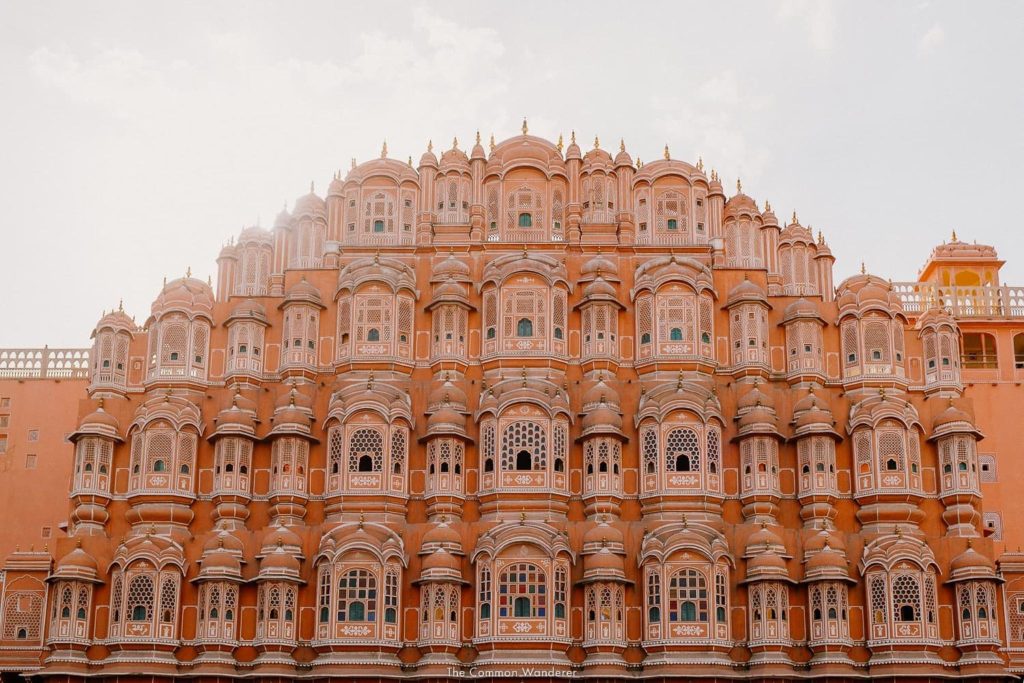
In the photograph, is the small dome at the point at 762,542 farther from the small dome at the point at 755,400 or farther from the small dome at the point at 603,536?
the small dome at the point at 755,400

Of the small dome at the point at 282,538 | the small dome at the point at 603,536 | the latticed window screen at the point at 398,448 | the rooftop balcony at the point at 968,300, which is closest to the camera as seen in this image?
the small dome at the point at 603,536

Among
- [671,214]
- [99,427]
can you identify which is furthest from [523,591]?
[671,214]

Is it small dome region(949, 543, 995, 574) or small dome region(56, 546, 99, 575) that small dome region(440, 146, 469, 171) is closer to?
small dome region(56, 546, 99, 575)

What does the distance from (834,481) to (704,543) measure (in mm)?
5177

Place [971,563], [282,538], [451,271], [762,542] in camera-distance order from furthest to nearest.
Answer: [451,271] → [282,538] → [762,542] → [971,563]

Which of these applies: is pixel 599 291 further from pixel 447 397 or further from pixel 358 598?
pixel 358 598

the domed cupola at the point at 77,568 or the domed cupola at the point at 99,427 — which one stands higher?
the domed cupola at the point at 99,427

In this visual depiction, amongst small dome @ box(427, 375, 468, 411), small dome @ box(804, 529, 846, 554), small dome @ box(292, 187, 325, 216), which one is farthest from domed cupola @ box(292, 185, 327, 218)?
small dome @ box(804, 529, 846, 554)

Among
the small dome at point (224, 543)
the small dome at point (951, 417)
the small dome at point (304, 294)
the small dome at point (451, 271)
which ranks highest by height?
the small dome at point (451, 271)

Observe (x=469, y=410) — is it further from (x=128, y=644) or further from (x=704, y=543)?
(x=128, y=644)

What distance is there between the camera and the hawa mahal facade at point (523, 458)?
4272 cm

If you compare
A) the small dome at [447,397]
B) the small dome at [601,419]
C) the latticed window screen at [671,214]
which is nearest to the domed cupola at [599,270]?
the latticed window screen at [671,214]

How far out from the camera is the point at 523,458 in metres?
45.1

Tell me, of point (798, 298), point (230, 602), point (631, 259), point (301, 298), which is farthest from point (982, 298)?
point (230, 602)
